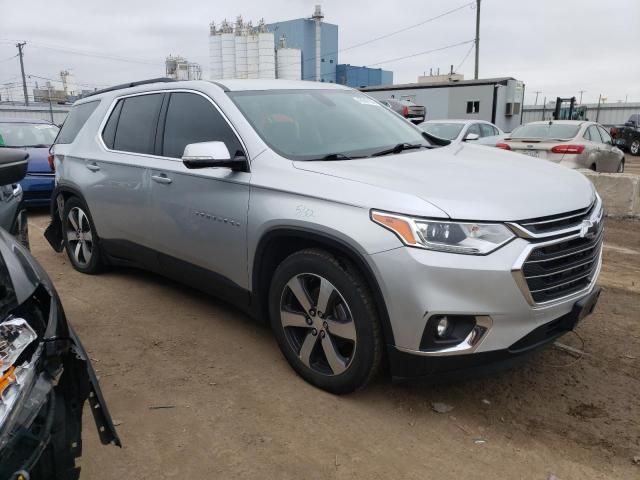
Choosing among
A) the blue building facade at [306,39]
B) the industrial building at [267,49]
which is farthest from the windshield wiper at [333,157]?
the blue building facade at [306,39]

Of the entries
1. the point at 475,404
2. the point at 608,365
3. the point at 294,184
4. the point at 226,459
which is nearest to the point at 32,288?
the point at 226,459

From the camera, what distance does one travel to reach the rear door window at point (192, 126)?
11.7ft

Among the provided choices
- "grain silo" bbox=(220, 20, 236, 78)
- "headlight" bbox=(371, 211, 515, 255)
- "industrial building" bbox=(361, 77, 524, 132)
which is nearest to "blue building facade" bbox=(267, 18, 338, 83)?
"grain silo" bbox=(220, 20, 236, 78)

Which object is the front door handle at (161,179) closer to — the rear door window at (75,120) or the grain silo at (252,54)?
the rear door window at (75,120)

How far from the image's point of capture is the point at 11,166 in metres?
2.31

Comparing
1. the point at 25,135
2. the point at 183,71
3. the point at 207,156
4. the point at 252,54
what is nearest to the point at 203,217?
the point at 207,156

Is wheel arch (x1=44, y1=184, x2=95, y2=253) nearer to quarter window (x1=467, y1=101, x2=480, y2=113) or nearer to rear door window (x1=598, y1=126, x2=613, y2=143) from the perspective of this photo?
rear door window (x1=598, y1=126, x2=613, y2=143)

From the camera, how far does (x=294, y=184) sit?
3041 mm

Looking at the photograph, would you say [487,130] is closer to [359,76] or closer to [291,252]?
[291,252]

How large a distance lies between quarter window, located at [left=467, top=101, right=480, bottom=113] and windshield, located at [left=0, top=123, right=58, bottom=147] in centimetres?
2201

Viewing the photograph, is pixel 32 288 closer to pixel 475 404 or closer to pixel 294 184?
pixel 294 184

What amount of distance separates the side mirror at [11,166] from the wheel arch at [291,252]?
1.30 metres

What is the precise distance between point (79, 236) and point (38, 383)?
401 cm

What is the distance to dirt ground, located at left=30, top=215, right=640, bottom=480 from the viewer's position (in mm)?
2527
